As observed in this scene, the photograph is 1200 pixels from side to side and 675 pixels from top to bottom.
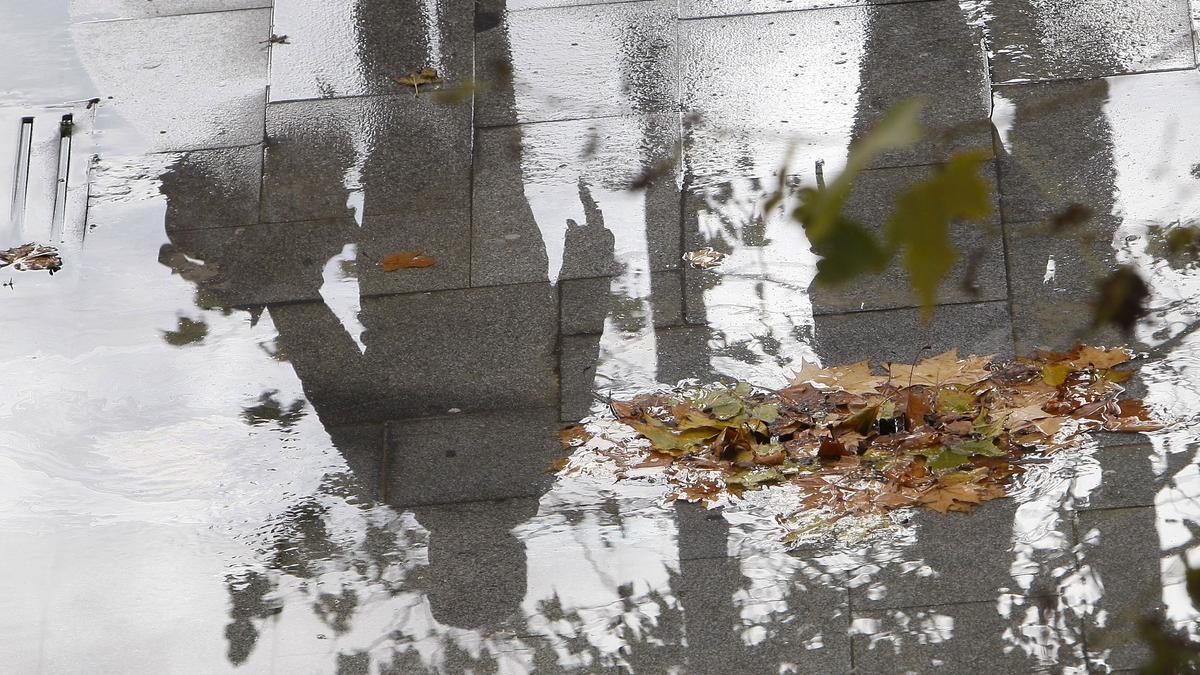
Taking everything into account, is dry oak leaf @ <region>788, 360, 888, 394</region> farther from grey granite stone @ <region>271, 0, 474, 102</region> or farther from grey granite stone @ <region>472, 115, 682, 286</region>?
grey granite stone @ <region>271, 0, 474, 102</region>

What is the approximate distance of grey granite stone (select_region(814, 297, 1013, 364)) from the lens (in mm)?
5738

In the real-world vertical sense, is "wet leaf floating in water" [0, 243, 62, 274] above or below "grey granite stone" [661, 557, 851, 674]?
above

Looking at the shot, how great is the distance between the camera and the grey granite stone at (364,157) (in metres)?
7.10

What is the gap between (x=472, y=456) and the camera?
219 inches

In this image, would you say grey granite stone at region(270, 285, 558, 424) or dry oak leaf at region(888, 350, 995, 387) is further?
grey granite stone at region(270, 285, 558, 424)

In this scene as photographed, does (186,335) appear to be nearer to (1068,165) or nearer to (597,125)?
(597,125)

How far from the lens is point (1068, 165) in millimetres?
6520

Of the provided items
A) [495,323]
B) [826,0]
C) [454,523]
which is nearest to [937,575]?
[454,523]

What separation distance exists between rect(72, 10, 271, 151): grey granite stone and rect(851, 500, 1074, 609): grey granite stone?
4.77m

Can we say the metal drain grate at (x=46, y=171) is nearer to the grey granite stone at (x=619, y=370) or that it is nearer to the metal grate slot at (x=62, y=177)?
the metal grate slot at (x=62, y=177)

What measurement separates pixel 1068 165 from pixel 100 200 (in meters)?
5.49

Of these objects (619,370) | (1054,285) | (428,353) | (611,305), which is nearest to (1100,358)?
(1054,285)

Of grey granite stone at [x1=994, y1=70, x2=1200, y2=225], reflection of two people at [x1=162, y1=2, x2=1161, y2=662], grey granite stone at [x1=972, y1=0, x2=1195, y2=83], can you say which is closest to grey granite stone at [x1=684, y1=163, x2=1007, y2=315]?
grey granite stone at [x1=994, y1=70, x2=1200, y2=225]

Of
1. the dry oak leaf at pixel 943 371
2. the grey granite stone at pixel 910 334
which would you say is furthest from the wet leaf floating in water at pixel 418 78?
the dry oak leaf at pixel 943 371
